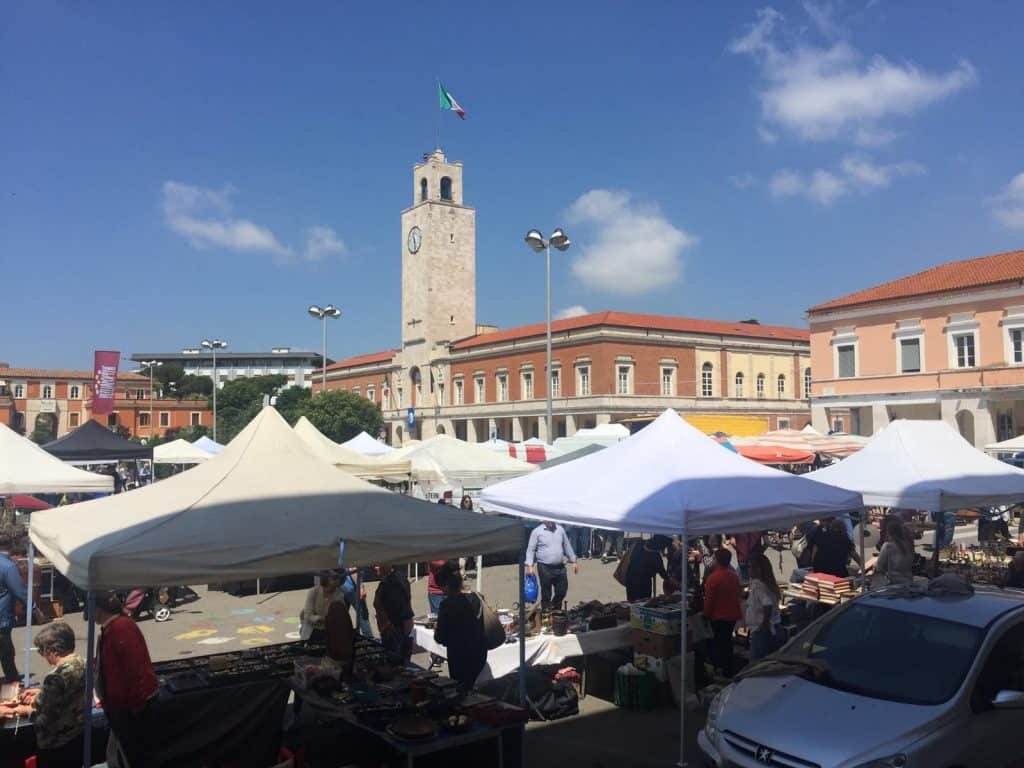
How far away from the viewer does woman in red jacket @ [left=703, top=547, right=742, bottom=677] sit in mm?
8016

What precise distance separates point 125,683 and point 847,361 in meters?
40.3

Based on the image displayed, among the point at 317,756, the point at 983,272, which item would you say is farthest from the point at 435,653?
the point at 983,272

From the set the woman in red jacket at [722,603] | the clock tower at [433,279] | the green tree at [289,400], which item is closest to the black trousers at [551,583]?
the woman in red jacket at [722,603]

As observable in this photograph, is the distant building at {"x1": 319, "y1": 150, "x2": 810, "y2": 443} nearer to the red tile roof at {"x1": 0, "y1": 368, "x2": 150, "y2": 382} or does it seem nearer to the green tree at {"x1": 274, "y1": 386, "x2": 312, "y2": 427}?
the green tree at {"x1": 274, "y1": 386, "x2": 312, "y2": 427}

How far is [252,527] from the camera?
5.56 meters

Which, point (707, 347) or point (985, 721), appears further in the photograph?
point (707, 347)

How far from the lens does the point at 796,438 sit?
2173cm

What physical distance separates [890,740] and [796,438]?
59.6ft

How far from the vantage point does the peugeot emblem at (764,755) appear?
185 inches

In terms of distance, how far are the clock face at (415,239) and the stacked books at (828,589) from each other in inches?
2523

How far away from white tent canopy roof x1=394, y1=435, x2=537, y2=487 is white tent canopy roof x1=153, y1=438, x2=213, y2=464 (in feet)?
32.0

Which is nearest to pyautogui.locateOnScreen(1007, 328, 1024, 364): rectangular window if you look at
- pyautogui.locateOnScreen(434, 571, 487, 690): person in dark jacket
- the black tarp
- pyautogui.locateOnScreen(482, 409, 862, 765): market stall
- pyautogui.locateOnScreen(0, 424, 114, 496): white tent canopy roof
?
pyautogui.locateOnScreen(482, 409, 862, 765): market stall

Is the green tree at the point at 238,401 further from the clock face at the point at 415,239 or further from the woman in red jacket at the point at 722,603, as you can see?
the woman in red jacket at the point at 722,603

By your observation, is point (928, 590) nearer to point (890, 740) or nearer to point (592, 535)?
point (890, 740)
